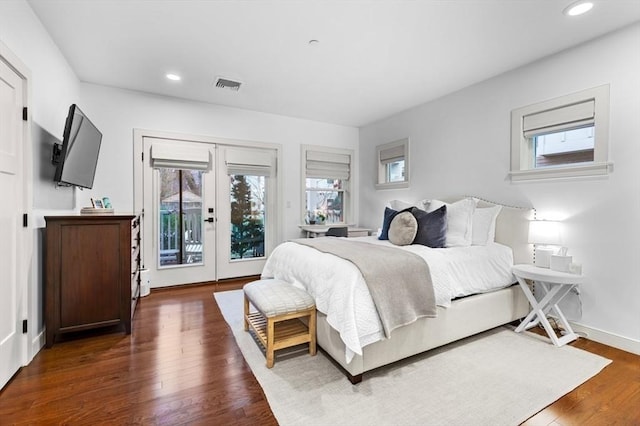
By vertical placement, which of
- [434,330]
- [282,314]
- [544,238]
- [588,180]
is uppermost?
[588,180]

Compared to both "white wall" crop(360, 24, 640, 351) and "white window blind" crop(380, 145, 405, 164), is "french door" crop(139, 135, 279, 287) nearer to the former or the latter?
"white window blind" crop(380, 145, 405, 164)

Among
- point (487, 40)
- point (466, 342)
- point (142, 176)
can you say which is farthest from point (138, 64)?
point (466, 342)

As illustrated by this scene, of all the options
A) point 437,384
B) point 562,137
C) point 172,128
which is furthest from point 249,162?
point 562,137

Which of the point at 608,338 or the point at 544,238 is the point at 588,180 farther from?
the point at 608,338

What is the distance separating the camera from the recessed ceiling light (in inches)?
82.0

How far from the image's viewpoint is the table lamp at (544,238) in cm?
266

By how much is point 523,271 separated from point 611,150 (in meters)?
1.24

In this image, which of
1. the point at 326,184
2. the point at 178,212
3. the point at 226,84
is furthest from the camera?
the point at 326,184

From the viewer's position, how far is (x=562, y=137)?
2.86 m

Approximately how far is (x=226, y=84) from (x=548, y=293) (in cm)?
397

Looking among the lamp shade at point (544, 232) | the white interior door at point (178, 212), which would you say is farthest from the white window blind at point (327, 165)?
the lamp shade at point (544, 232)

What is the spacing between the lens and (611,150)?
2.44 metres

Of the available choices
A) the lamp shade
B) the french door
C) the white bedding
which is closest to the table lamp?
the lamp shade

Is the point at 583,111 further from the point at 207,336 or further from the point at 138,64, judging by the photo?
the point at 138,64
